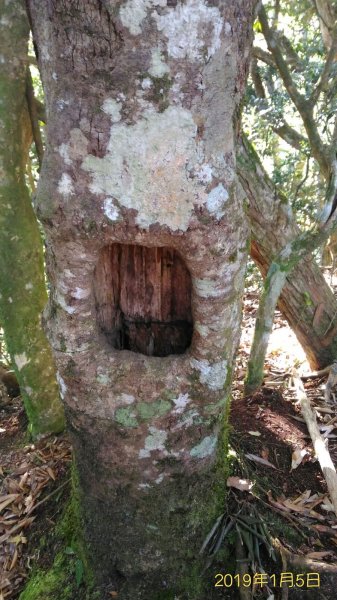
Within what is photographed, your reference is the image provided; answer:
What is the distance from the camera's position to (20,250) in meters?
2.77

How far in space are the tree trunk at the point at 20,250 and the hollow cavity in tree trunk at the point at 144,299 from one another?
1.24 metres

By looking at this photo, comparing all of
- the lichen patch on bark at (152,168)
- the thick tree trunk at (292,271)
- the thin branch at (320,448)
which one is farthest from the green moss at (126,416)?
the thick tree trunk at (292,271)

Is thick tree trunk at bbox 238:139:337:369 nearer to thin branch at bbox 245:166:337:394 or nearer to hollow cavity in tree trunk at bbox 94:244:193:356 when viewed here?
thin branch at bbox 245:166:337:394

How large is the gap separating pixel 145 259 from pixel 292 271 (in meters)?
2.10

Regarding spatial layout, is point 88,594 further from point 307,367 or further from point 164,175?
point 307,367

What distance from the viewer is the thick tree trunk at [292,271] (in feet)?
10.4

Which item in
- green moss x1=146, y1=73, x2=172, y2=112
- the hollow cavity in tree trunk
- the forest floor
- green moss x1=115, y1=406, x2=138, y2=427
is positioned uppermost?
green moss x1=146, y1=73, x2=172, y2=112

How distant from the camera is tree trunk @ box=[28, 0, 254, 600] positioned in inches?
47.6

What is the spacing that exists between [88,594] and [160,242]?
5.11 ft

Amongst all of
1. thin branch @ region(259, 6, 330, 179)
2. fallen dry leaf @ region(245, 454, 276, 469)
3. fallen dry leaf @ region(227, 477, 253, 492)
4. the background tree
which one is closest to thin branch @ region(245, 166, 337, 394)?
the background tree

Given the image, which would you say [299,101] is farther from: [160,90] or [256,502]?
[256,502]

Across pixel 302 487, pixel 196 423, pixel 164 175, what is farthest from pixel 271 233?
pixel 164 175

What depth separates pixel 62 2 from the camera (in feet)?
3.95

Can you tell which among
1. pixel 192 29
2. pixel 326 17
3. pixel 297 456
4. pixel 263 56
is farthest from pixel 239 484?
pixel 326 17
